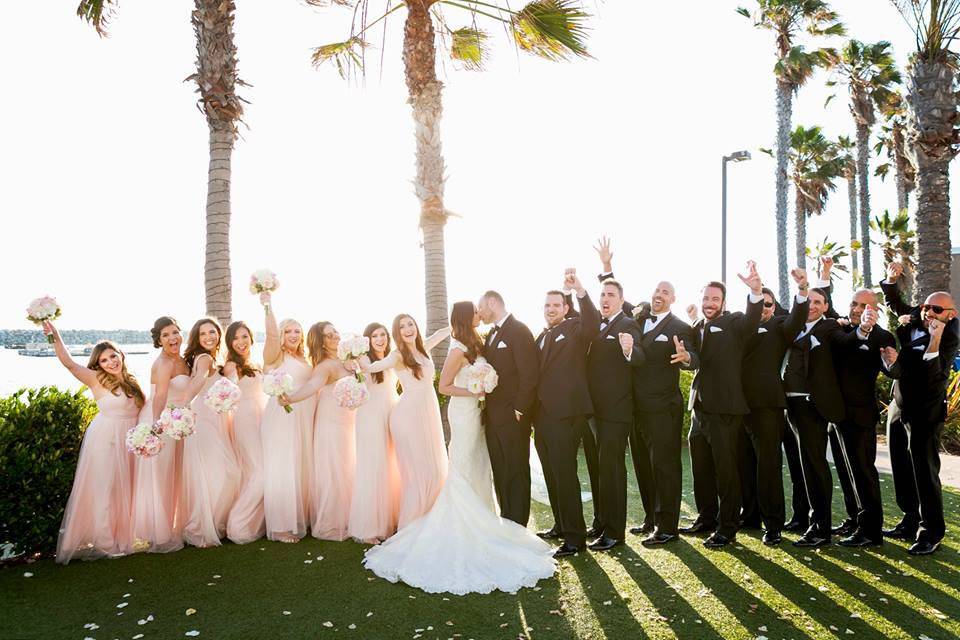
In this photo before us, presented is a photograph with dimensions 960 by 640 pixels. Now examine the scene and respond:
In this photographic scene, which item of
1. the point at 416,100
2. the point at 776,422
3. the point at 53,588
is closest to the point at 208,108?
the point at 416,100

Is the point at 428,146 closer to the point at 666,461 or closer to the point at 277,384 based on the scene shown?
the point at 277,384

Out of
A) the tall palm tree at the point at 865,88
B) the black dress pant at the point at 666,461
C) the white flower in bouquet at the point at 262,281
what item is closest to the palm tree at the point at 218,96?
the white flower in bouquet at the point at 262,281

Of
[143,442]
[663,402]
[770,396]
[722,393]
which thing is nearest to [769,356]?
[770,396]

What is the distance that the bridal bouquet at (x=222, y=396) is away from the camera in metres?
5.94

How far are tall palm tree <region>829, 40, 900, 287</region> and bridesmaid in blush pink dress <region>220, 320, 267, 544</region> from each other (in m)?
31.0

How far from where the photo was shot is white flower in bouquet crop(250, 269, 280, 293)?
21.8ft

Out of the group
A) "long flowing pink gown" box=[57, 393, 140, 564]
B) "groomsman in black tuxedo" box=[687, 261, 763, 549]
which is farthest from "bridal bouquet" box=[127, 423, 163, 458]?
"groomsman in black tuxedo" box=[687, 261, 763, 549]

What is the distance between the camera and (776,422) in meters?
6.19

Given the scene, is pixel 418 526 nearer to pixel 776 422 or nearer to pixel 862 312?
pixel 776 422

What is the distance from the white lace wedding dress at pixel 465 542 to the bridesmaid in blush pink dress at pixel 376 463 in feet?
1.73

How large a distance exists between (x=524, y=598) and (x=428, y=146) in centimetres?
739

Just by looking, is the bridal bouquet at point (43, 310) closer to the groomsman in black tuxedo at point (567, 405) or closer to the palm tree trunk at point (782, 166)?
the groomsman in black tuxedo at point (567, 405)

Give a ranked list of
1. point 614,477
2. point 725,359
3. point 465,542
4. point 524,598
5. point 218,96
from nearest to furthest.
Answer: point 524,598 → point 465,542 → point 614,477 → point 725,359 → point 218,96

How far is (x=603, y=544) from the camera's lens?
19.7ft
